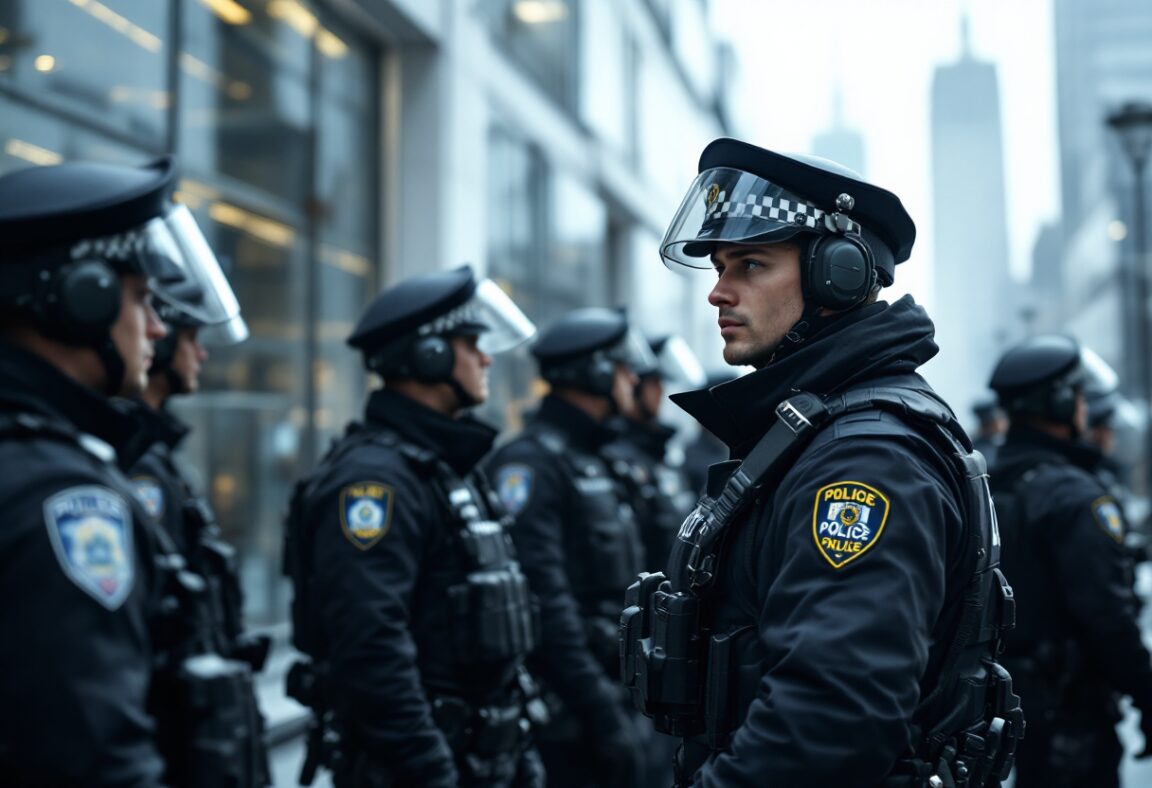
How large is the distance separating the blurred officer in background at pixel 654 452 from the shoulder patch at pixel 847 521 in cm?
353

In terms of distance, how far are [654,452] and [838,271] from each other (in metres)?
5.02

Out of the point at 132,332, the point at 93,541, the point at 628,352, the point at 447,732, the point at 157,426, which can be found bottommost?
the point at 447,732

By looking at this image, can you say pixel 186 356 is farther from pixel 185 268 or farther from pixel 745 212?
pixel 745 212

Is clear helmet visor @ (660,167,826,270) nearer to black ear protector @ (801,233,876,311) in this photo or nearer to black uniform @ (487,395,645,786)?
black ear protector @ (801,233,876,311)

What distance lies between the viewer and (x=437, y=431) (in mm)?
3713

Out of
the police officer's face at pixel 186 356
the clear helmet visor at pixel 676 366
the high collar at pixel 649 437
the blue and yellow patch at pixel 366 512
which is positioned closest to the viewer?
the blue and yellow patch at pixel 366 512

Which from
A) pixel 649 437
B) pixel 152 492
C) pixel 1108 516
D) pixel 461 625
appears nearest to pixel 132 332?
pixel 461 625

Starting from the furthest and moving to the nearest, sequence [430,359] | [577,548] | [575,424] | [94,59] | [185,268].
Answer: [94,59] → [575,424] → [577,548] → [430,359] → [185,268]

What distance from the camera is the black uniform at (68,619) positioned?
5.40ft

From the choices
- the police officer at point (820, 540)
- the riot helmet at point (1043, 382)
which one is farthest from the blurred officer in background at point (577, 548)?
the police officer at point (820, 540)

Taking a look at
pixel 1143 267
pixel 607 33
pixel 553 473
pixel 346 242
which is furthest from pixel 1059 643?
pixel 607 33

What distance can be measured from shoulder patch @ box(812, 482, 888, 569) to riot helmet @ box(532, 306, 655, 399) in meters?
3.57

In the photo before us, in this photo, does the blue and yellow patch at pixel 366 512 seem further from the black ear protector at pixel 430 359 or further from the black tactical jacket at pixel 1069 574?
the black tactical jacket at pixel 1069 574

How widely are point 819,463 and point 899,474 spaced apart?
0.14m
